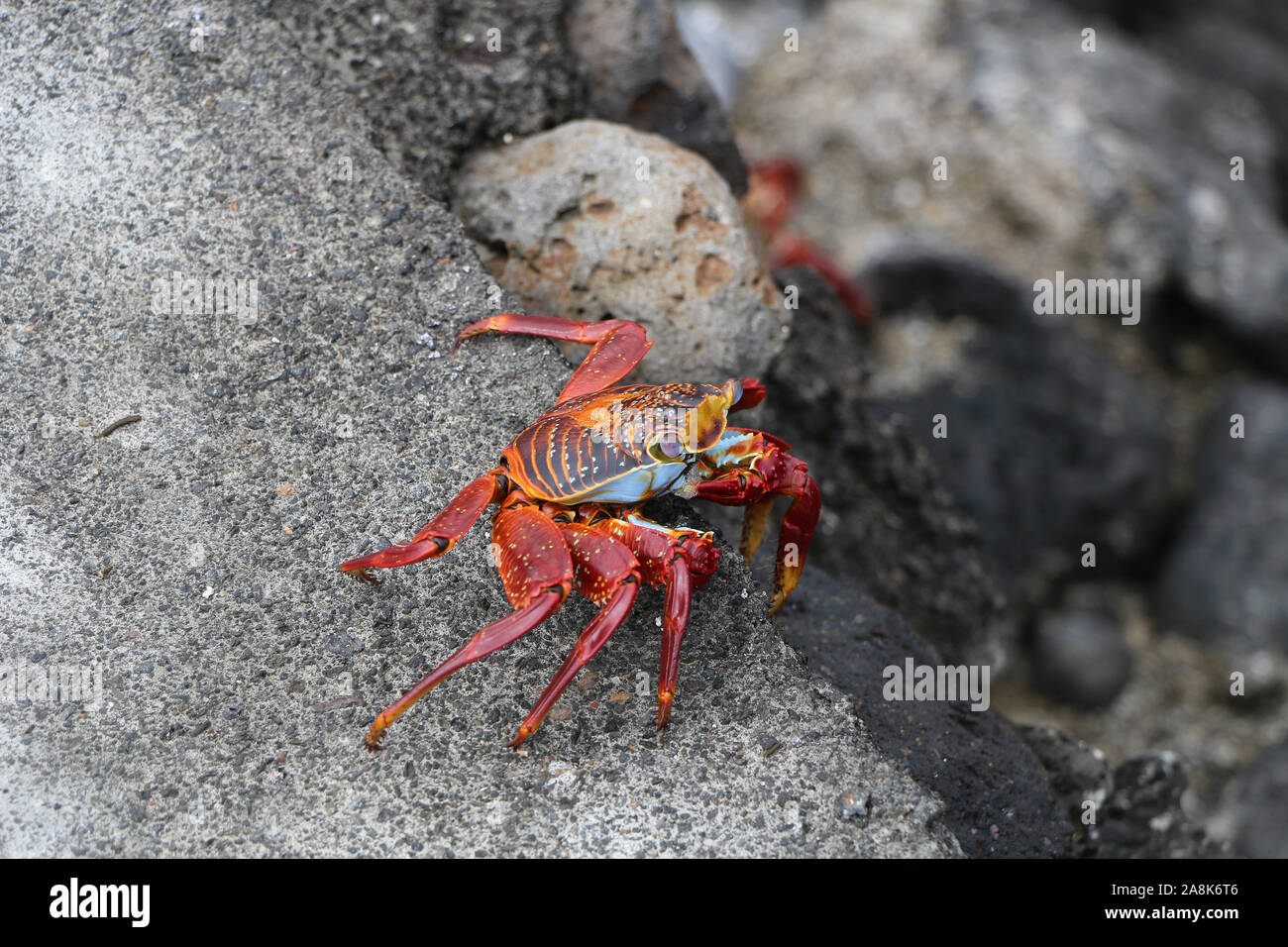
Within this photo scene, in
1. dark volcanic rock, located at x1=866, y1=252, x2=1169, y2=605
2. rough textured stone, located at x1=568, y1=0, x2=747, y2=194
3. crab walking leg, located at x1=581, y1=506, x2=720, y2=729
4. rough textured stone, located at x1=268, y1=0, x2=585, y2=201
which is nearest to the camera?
crab walking leg, located at x1=581, y1=506, x2=720, y2=729

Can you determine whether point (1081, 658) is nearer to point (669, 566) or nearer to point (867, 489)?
point (867, 489)

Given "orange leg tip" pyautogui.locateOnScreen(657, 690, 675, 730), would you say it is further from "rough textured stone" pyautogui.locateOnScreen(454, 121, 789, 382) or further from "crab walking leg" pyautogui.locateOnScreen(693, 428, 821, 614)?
"rough textured stone" pyautogui.locateOnScreen(454, 121, 789, 382)

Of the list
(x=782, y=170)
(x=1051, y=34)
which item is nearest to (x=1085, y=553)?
(x=782, y=170)

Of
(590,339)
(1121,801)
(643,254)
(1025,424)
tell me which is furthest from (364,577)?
(1025,424)

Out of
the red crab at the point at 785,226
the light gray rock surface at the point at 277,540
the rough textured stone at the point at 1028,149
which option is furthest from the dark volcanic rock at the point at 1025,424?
the light gray rock surface at the point at 277,540

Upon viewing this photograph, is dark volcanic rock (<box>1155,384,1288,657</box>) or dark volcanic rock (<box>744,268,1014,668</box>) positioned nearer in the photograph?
→ dark volcanic rock (<box>744,268,1014,668</box>)

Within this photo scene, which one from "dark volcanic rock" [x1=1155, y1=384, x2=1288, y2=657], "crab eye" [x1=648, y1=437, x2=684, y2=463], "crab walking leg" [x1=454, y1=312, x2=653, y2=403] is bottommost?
"dark volcanic rock" [x1=1155, y1=384, x2=1288, y2=657]

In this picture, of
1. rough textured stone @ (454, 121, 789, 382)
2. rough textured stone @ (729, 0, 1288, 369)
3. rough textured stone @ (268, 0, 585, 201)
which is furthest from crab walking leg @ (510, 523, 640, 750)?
rough textured stone @ (729, 0, 1288, 369)
